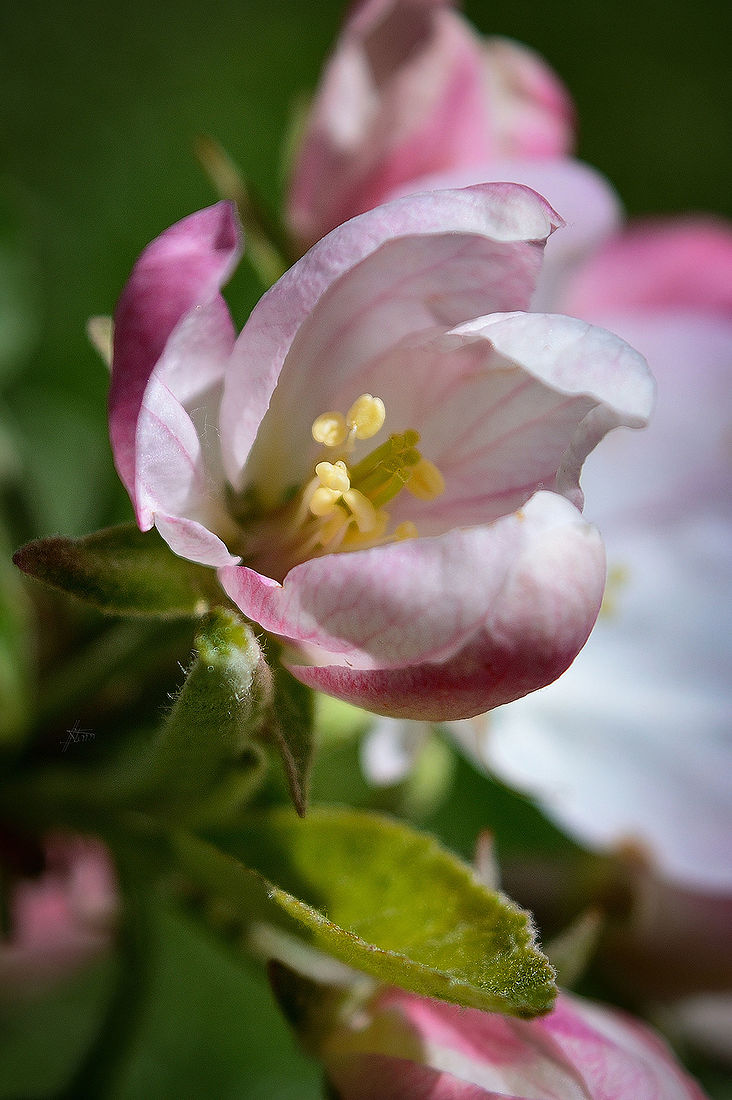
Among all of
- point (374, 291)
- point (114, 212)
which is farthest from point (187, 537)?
point (114, 212)

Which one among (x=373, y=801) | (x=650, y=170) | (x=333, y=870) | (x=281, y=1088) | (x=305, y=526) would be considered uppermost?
(x=305, y=526)

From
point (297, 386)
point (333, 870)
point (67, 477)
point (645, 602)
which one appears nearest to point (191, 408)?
point (297, 386)

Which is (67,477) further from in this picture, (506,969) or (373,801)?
(506,969)

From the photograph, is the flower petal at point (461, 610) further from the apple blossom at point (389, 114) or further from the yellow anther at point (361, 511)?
the apple blossom at point (389, 114)

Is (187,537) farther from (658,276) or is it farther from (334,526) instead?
(658,276)

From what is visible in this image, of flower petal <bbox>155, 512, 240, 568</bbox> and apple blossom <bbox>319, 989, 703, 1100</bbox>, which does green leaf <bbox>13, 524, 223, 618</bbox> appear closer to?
flower petal <bbox>155, 512, 240, 568</bbox>

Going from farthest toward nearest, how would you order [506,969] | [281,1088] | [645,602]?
[281,1088] → [645,602] → [506,969]

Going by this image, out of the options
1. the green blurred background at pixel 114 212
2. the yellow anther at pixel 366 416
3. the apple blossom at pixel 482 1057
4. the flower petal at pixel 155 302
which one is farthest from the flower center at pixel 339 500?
the green blurred background at pixel 114 212

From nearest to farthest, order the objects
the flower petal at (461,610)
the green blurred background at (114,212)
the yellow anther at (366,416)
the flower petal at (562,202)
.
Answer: the flower petal at (461,610), the yellow anther at (366,416), the flower petal at (562,202), the green blurred background at (114,212)
